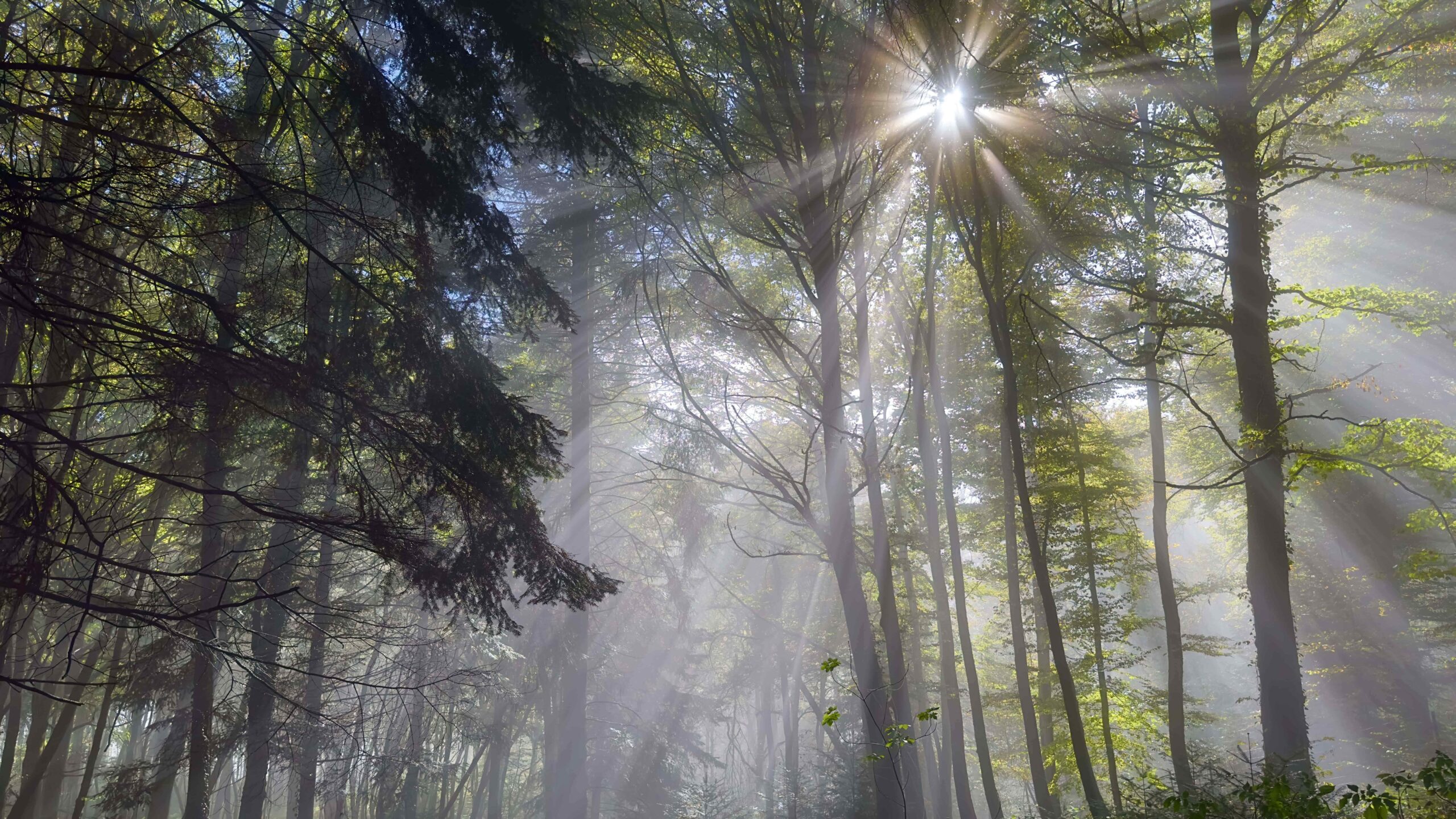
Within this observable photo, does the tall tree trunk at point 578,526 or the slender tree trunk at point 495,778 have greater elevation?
the tall tree trunk at point 578,526

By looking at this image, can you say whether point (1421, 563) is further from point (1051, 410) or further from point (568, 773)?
point (568, 773)

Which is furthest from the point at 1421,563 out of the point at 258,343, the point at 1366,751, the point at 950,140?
the point at 1366,751

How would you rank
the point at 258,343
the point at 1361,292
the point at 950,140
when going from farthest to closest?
the point at 1361,292 < the point at 950,140 < the point at 258,343

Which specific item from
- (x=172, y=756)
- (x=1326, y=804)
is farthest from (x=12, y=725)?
(x=1326, y=804)

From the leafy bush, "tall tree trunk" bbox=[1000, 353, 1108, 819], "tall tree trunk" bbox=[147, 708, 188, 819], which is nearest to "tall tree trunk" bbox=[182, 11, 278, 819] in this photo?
"tall tree trunk" bbox=[147, 708, 188, 819]

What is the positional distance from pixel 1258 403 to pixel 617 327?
10.3 metres

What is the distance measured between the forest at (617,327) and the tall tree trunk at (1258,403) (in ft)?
0.14

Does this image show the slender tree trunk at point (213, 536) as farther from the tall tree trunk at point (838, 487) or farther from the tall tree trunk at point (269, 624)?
the tall tree trunk at point (838, 487)

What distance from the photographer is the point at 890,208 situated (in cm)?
1135

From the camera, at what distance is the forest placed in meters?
4.37

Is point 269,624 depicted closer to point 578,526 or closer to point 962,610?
point 578,526

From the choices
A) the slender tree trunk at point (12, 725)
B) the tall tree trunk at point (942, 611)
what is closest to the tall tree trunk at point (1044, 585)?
the tall tree trunk at point (942, 611)

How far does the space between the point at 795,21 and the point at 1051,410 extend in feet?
31.5

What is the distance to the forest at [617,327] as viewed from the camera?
437 centimetres
